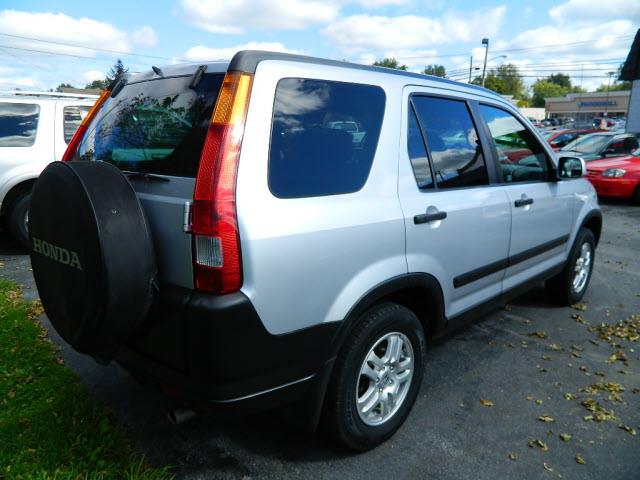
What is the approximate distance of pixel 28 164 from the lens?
20.9 ft

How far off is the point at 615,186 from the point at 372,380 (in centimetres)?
1072

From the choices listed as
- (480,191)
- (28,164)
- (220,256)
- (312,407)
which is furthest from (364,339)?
(28,164)

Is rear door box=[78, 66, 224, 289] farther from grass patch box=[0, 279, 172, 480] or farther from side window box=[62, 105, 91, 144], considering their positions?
side window box=[62, 105, 91, 144]

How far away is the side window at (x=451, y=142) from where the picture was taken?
2854 mm

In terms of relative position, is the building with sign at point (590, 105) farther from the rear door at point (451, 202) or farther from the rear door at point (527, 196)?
the rear door at point (451, 202)

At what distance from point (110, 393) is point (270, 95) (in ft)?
7.36

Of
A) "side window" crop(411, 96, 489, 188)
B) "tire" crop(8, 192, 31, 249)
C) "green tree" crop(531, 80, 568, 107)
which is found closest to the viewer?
"side window" crop(411, 96, 489, 188)

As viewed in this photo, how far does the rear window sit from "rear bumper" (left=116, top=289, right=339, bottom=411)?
56 cm

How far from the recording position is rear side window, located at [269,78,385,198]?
2.07m

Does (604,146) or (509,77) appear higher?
(509,77)

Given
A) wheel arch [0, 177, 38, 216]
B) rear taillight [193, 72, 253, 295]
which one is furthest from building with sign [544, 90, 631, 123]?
rear taillight [193, 72, 253, 295]

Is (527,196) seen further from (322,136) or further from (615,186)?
(615,186)

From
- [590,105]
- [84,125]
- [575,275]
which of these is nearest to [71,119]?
[84,125]

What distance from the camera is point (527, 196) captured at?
364 centimetres
